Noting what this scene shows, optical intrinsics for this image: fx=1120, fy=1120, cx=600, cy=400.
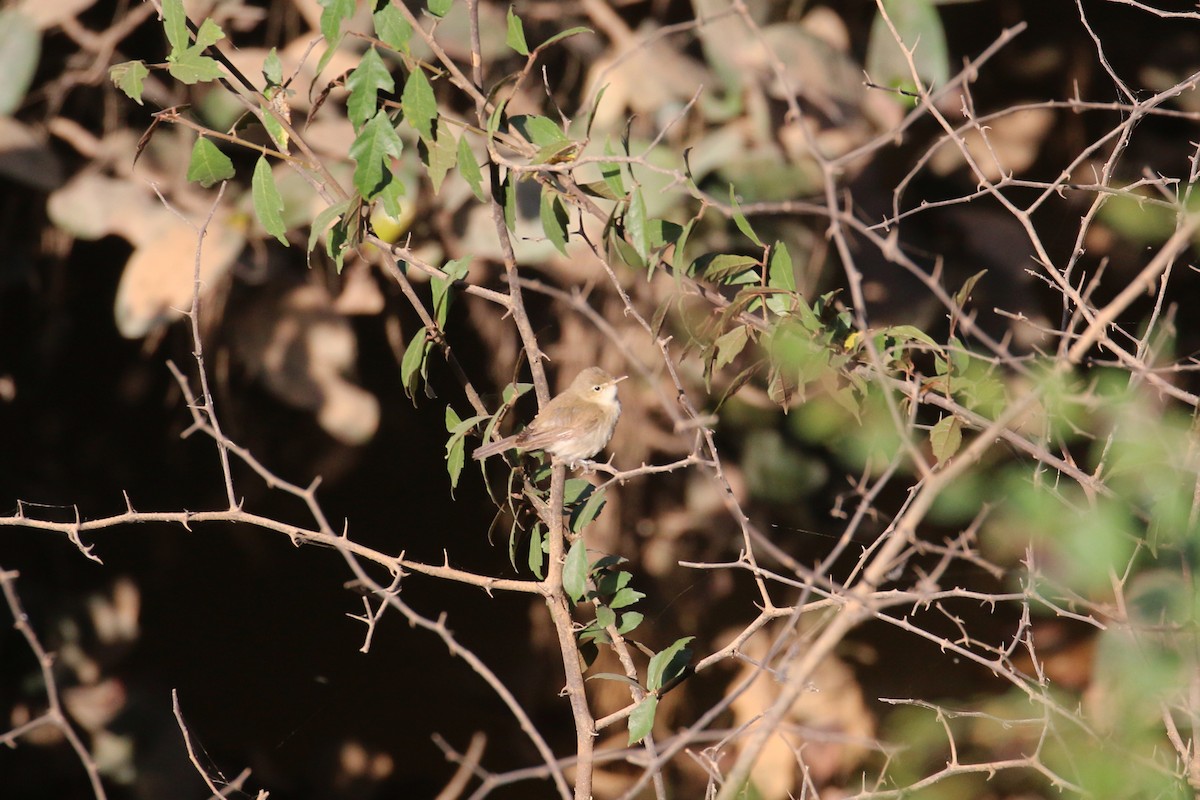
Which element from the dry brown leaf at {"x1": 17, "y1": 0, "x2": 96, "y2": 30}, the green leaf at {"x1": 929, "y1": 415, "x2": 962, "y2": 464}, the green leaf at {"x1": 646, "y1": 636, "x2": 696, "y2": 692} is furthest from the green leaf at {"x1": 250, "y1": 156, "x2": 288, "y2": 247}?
the green leaf at {"x1": 929, "y1": 415, "x2": 962, "y2": 464}

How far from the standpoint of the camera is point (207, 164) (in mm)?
2156

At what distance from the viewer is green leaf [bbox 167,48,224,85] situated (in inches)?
80.4

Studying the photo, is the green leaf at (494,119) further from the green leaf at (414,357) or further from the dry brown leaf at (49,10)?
the dry brown leaf at (49,10)

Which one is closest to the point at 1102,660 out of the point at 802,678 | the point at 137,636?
the point at 802,678

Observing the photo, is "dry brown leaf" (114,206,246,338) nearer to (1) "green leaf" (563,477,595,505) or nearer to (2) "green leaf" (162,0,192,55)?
(2) "green leaf" (162,0,192,55)

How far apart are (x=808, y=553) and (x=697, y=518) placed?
16.3 inches

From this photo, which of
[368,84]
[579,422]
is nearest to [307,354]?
[579,422]

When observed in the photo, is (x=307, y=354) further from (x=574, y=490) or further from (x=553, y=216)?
(x=553, y=216)

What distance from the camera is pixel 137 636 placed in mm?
3438

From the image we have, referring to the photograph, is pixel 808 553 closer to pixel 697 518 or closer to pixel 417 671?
pixel 697 518

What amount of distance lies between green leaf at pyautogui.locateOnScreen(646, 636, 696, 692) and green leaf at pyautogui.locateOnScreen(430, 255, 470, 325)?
0.77 m

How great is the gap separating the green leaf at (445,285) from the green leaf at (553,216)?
0.19 meters

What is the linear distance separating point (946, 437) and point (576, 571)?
779mm

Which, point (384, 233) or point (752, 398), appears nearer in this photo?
point (384, 233)
